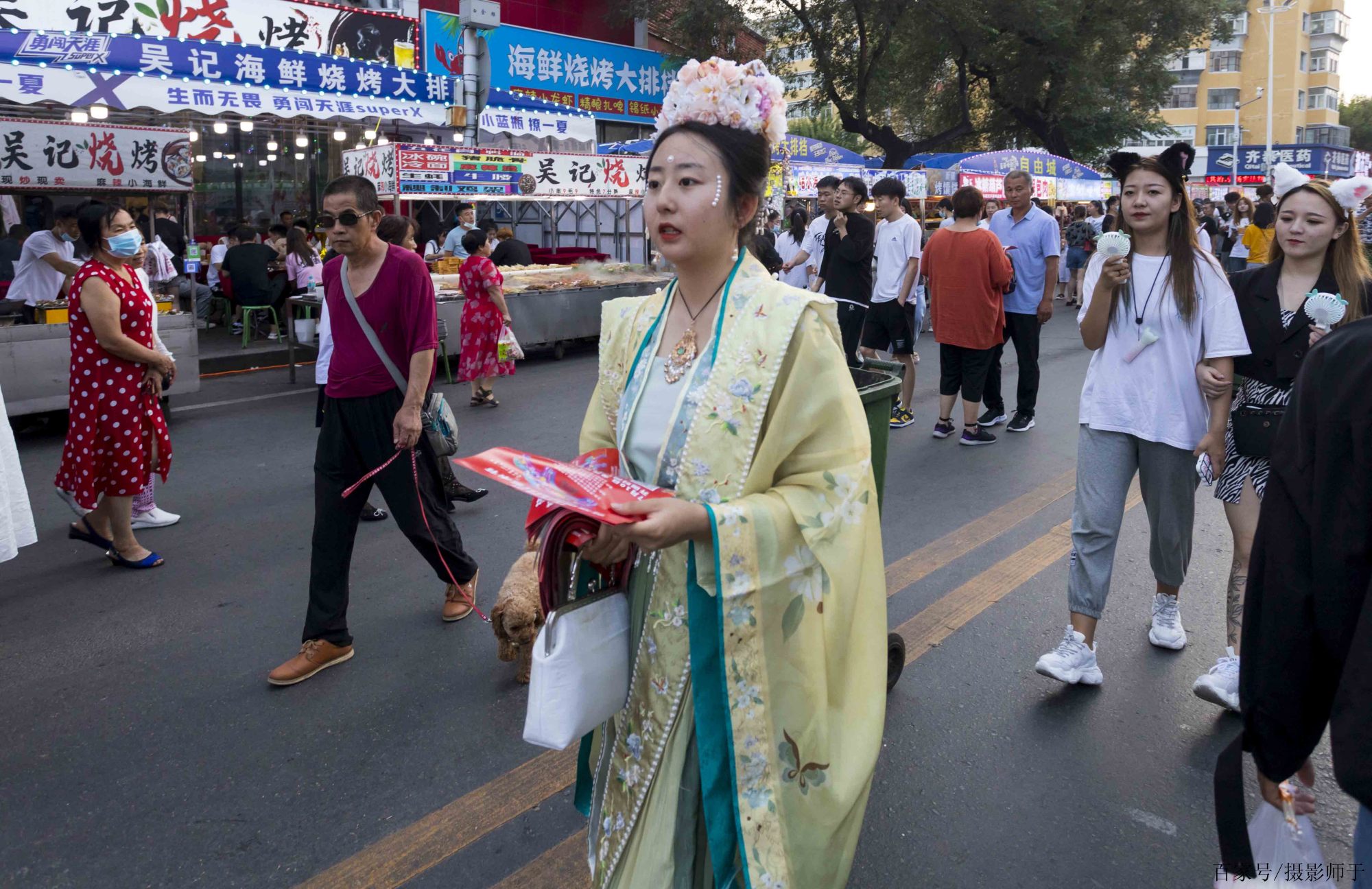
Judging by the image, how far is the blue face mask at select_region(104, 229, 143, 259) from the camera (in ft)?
16.0

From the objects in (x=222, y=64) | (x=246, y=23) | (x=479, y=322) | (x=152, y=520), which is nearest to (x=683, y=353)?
(x=152, y=520)

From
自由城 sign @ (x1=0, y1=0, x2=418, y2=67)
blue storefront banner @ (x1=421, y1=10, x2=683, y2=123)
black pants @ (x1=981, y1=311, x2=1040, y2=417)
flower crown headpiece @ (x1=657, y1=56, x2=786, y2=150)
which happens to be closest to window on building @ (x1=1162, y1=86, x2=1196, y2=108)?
blue storefront banner @ (x1=421, y1=10, x2=683, y2=123)

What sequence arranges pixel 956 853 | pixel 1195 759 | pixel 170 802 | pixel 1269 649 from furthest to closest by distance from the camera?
pixel 1195 759 → pixel 170 802 → pixel 956 853 → pixel 1269 649

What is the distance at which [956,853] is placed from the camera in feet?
8.98

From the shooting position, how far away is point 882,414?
3465 millimetres

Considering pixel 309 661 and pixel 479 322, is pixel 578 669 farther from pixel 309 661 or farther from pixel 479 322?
pixel 479 322

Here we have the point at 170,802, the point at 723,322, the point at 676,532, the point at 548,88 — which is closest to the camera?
the point at 676,532

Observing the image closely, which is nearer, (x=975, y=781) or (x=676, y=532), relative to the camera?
(x=676, y=532)

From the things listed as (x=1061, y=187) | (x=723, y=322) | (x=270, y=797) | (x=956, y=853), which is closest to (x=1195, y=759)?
(x=956, y=853)

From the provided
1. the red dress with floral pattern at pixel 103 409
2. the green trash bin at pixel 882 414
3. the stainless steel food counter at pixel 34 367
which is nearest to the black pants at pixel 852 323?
the green trash bin at pixel 882 414

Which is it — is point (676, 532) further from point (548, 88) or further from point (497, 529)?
point (548, 88)

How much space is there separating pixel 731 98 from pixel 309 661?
2783 millimetres

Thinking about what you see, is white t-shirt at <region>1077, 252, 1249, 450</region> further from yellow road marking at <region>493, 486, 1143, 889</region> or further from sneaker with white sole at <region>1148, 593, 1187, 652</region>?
yellow road marking at <region>493, 486, 1143, 889</region>

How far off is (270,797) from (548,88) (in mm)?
19309
